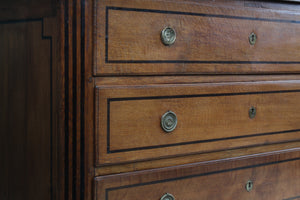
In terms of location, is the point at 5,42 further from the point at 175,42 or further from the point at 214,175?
the point at 214,175

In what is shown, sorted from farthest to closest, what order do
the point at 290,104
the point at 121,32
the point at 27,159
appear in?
the point at 290,104, the point at 27,159, the point at 121,32

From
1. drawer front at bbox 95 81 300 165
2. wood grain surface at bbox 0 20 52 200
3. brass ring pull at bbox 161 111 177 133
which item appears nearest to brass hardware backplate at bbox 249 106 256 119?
drawer front at bbox 95 81 300 165

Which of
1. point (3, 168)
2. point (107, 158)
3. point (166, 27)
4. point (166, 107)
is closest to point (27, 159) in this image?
point (3, 168)

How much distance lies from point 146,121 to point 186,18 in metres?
0.27

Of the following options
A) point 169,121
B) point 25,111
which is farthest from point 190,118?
point 25,111

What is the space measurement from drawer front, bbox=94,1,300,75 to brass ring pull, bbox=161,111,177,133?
11 centimetres

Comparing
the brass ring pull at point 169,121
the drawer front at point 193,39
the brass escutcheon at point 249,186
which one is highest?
the drawer front at point 193,39

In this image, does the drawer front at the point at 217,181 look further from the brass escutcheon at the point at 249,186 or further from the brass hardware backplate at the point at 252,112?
the brass hardware backplate at the point at 252,112

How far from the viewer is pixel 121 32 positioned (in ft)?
2.87

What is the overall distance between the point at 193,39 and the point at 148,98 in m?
0.19

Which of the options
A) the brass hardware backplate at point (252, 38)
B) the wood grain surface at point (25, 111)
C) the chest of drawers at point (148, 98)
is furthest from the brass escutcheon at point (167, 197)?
the brass hardware backplate at point (252, 38)

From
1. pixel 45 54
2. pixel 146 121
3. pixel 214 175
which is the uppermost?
pixel 45 54

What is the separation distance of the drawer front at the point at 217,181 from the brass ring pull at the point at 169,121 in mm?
107

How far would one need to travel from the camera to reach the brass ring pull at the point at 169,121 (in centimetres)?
94
